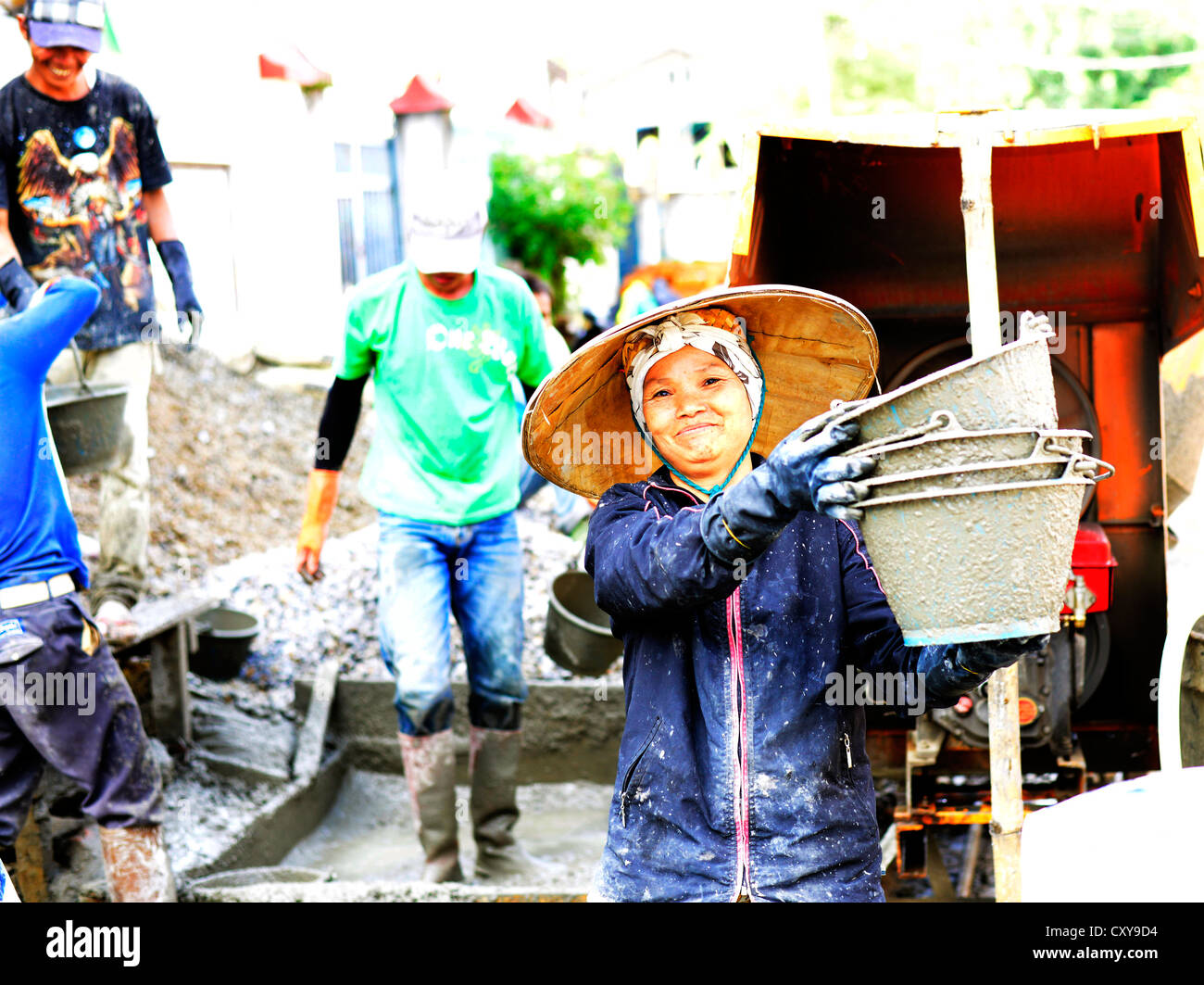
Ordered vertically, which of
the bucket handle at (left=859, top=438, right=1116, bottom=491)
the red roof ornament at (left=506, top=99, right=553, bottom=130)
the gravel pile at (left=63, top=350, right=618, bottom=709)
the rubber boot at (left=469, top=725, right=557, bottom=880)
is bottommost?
Answer: the rubber boot at (left=469, top=725, right=557, bottom=880)

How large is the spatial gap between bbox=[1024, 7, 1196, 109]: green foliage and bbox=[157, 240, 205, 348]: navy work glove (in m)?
16.3

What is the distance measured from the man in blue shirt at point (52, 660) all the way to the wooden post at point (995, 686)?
2.41 m

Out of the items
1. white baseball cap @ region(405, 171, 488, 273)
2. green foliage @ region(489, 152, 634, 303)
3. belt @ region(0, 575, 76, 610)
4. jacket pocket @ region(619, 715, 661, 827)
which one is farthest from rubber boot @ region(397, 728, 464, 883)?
green foliage @ region(489, 152, 634, 303)

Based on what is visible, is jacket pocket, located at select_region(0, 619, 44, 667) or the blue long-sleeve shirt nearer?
jacket pocket, located at select_region(0, 619, 44, 667)

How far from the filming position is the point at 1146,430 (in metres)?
3.99

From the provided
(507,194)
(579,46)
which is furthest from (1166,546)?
(579,46)

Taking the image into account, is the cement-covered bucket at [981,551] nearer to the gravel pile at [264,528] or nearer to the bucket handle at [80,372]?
the bucket handle at [80,372]

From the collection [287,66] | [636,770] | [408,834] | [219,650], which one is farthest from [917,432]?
[287,66]

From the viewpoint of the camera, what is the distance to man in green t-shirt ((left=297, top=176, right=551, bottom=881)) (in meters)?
4.23

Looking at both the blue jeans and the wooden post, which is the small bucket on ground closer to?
the blue jeans

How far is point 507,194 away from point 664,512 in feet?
45.9

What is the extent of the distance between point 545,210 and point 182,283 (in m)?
10.9
